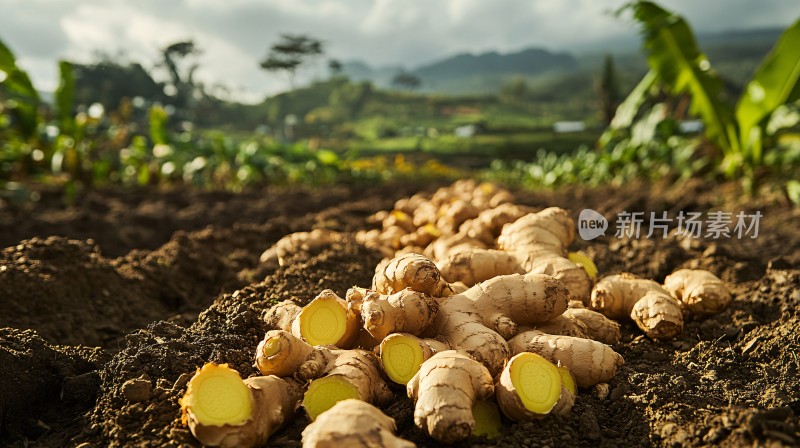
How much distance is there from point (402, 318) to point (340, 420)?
1.69ft

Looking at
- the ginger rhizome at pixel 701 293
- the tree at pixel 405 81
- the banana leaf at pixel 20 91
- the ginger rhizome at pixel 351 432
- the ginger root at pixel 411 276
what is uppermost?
the tree at pixel 405 81

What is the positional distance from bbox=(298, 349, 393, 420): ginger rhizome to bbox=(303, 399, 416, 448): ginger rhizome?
0.20m

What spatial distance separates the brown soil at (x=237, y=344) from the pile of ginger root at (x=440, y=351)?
9 centimetres

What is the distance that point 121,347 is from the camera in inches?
93.3

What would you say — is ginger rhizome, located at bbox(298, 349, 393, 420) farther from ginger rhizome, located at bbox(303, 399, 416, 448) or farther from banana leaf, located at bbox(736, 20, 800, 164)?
banana leaf, located at bbox(736, 20, 800, 164)

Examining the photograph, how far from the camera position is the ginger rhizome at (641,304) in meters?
2.25

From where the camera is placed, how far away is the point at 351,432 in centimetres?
127

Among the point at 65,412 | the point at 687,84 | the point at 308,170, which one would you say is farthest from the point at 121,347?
the point at 308,170

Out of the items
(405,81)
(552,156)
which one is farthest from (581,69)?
(552,156)

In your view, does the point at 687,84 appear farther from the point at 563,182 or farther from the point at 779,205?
the point at 563,182

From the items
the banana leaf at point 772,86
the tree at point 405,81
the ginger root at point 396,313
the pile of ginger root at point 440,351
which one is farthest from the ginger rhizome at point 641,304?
the tree at point 405,81

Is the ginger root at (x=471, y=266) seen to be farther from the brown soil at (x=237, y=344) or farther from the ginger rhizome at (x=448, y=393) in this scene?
the ginger rhizome at (x=448, y=393)

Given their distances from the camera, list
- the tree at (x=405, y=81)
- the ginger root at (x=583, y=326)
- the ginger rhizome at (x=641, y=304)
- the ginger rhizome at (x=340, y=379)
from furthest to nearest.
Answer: the tree at (x=405, y=81) → the ginger rhizome at (x=641, y=304) → the ginger root at (x=583, y=326) → the ginger rhizome at (x=340, y=379)

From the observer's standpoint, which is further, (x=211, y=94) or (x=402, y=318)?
(x=211, y=94)
